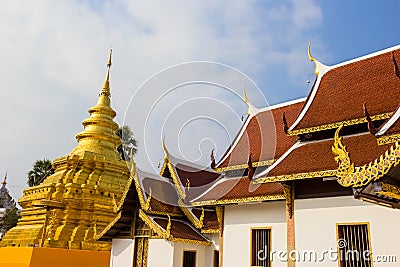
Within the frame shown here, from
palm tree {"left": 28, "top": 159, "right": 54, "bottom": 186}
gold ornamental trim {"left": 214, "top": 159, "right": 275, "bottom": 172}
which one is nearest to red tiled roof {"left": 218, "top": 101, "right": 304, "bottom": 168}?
gold ornamental trim {"left": 214, "top": 159, "right": 275, "bottom": 172}

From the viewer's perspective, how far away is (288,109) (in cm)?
1266

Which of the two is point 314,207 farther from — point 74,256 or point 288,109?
point 74,256

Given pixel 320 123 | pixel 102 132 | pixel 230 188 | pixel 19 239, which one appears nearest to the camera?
pixel 320 123

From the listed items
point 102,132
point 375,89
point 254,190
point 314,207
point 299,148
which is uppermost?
point 102,132

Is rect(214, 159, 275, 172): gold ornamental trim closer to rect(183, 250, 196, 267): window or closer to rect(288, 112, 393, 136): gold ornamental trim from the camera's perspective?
rect(288, 112, 393, 136): gold ornamental trim

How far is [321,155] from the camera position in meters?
8.80

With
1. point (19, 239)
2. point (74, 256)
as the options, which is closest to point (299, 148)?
point (74, 256)

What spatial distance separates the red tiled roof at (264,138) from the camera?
11367 millimetres

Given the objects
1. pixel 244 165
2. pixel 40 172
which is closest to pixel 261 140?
pixel 244 165

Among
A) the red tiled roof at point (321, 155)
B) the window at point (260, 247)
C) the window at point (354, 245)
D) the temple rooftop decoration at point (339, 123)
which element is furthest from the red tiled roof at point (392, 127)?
the window at point (260, 247)

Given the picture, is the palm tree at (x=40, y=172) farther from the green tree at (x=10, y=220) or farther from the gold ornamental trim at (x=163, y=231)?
the gold ornamental trim at (x=163, y=231)

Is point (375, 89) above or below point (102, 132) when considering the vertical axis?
below

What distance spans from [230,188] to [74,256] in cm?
888

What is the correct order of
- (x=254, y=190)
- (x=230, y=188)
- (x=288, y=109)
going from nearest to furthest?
(x=254, y=190) < (x=230, y=188) < (x=288, y=109)
